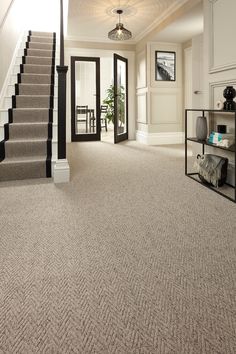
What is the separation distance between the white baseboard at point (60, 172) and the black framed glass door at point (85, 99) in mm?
3884

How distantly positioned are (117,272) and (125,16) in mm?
4800

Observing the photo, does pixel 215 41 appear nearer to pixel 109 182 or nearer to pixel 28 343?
pixel 109 182

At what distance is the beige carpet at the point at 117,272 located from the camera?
1.02 metres

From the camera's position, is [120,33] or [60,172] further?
[120,33]

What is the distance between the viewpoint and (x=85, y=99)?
7.18 metres

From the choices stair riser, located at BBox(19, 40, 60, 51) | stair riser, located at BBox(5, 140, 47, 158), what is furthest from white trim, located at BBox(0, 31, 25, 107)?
stair riser, located at BBox(5, 140, 47, 158)

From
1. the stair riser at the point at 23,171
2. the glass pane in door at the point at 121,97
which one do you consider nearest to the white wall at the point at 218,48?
the stair riser at the point at 23,171

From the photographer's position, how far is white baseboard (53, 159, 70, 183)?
10.3ft

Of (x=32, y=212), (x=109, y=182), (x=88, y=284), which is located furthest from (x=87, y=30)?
(x=88, y=284)

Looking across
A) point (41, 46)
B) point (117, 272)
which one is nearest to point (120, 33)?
point (41, 46)

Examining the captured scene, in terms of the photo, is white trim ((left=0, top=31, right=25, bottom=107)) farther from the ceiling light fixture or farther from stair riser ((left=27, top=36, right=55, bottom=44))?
the ceiling light fixture

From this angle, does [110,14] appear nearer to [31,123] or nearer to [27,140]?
[31,123]

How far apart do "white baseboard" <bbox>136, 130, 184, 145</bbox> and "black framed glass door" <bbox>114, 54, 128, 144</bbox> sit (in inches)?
22.1

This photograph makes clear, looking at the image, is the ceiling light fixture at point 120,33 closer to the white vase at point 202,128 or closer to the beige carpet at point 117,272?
the white vase at point 202,128
